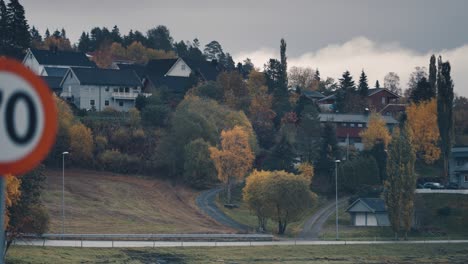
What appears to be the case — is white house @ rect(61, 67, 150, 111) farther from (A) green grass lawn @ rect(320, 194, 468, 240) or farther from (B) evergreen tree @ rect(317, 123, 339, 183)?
(A) green grass lawn @ rect(320, 194, 468, 240)

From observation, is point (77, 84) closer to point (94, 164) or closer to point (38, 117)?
point (94, 164)

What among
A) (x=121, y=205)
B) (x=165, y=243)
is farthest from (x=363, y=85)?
(x=165, y=243)

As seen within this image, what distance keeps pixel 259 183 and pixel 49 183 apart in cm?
2452

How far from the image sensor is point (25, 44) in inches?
4847

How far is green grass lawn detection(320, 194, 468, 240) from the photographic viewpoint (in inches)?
3647

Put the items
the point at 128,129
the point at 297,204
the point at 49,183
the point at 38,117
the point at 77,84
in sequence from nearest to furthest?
the point at 38,117
the point at 297,204
the point at 49,183
the point at 128,129
the point at 77,84

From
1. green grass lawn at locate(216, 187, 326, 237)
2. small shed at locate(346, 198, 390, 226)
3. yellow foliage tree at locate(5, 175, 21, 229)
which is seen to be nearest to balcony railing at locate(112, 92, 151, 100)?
green grass lawn at locate(216, 187, 326, 237)

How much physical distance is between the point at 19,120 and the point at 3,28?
117153 mm

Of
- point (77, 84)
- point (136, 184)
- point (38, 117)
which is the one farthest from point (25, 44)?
point (38, 117)

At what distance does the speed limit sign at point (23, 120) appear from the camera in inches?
240

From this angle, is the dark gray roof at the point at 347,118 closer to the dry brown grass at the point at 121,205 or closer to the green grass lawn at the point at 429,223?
the green grass lawn at the point at 429,223

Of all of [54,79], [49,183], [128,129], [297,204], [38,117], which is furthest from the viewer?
[54,79]

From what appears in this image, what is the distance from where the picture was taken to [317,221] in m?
98.1

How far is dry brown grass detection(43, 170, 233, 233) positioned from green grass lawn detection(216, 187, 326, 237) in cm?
350
